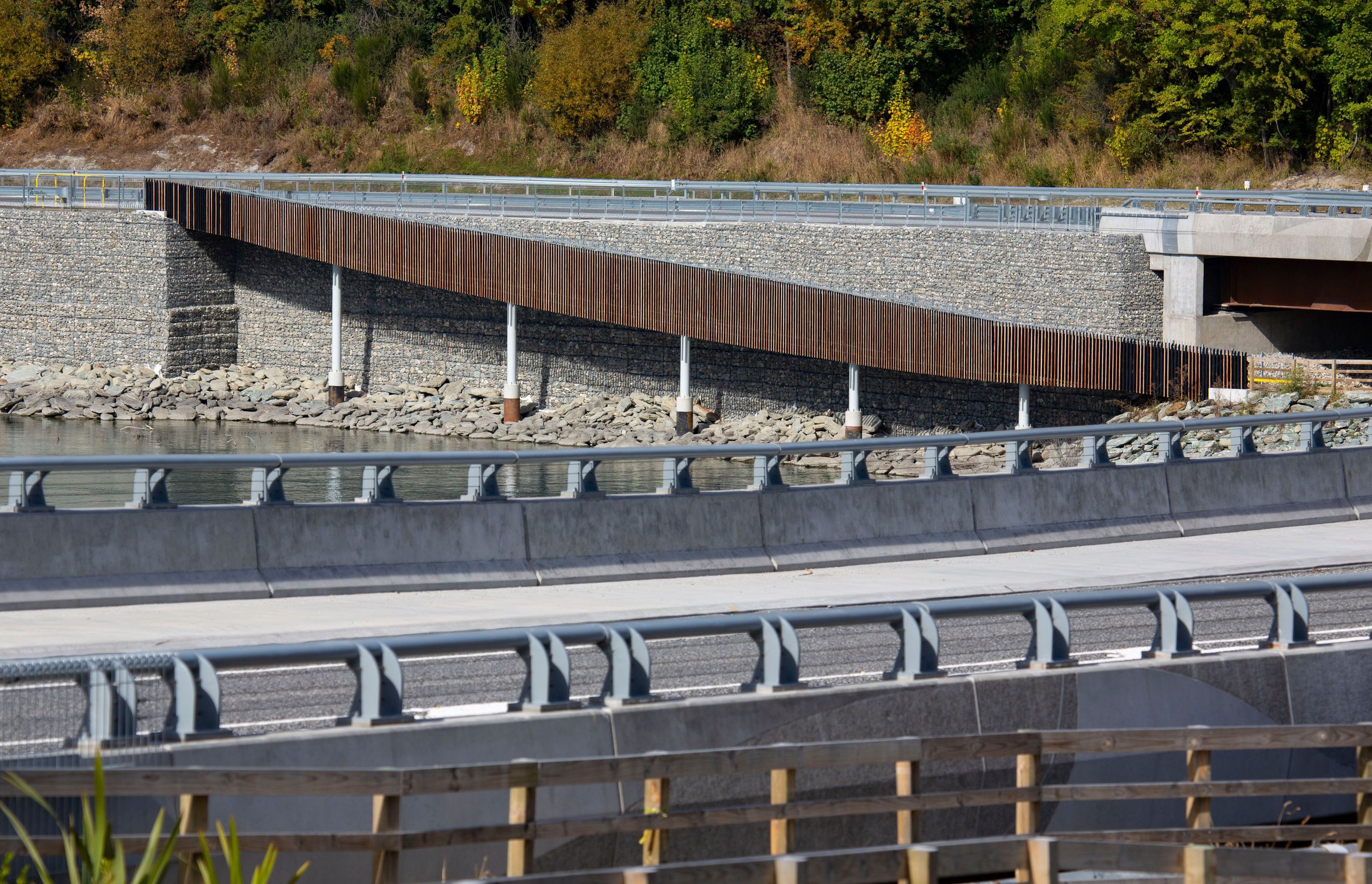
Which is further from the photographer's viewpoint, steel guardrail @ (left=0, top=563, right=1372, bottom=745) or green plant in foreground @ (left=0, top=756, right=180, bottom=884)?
steel guardrail @ (left=0, top=563, right=1372, bottom=745)

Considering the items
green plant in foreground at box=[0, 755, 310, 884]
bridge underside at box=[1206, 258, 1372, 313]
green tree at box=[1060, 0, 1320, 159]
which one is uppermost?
green tree at box=[1060, 0, 1320, 159]

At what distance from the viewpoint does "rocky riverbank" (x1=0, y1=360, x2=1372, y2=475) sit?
4247 cm

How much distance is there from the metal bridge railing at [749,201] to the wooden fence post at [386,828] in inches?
1490

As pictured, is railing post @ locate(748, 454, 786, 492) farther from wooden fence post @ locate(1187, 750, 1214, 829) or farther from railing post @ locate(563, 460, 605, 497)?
wooden fence post @ locate(1187, 750, 1214, 829)

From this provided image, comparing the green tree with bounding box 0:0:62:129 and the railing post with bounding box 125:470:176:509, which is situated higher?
the green tree with bounding box 0:0:62:129

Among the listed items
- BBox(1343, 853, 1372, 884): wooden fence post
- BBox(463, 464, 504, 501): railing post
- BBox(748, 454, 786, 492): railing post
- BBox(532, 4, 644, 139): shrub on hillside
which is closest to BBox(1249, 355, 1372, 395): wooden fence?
BBox(748, 454, 786, 492): railing post

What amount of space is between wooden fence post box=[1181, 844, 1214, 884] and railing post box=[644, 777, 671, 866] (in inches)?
95.2

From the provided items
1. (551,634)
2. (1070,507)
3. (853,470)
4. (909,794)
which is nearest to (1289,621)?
(909,794)

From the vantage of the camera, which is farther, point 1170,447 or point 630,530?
point 1170,447

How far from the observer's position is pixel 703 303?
46.5 meters

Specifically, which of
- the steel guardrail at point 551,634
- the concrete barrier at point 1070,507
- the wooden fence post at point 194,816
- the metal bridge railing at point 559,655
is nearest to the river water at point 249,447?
the concrete barrier at point 1070,507

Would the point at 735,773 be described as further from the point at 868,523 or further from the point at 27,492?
the point at 868,523

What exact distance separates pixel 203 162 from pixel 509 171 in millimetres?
16010

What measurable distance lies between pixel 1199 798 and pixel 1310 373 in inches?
1294
